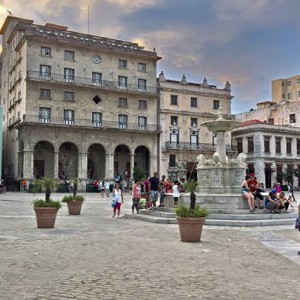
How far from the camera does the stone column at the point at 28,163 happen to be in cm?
4659

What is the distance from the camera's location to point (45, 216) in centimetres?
1320

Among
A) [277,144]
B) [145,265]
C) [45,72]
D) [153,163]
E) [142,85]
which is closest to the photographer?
[145,265]

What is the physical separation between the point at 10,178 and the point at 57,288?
4939 centimetres

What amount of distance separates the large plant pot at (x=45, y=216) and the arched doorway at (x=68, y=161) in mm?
35990

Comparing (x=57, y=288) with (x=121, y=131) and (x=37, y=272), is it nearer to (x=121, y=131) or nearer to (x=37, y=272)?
(x=37, y=272)

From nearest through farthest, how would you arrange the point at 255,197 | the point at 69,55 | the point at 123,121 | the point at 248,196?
the point at 248,196 < the point at 255,197 < the point at 69,55 < the point at 123,121

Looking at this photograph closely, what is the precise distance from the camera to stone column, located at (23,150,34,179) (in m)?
46.6

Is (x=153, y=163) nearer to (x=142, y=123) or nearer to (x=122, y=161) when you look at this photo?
(x=122, y=161)

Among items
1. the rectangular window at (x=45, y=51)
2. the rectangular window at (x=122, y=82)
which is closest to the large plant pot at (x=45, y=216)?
the rectangular window at (x=45, y=51)

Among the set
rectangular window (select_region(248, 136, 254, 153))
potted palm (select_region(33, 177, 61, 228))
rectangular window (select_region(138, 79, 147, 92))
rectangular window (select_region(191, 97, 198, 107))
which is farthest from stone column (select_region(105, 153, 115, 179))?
potted palm (select_region(33, 177, 61, 228))

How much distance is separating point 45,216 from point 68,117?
3724 cm

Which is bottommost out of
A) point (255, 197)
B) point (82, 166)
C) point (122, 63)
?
point (255, 197)

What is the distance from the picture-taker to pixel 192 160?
2219 inches

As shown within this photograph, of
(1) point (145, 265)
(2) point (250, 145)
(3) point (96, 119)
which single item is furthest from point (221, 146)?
(2) point (250, 145)
